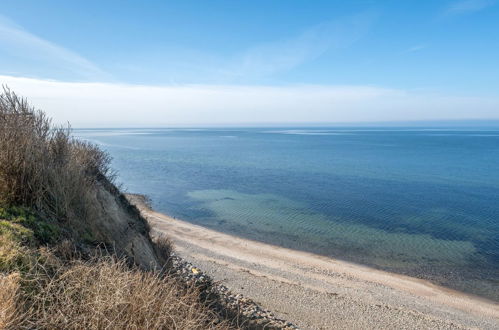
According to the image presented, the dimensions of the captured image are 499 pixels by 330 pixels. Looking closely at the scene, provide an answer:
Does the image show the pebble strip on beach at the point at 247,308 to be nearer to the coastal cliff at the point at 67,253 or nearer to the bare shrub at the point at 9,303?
the coastal cliff at the point at 67,253

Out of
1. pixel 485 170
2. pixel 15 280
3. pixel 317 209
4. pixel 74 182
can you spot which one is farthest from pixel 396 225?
pixel 485 170

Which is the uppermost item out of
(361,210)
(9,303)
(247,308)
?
(9,303)

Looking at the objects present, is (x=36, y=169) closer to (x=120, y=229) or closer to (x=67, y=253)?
(x=67, y=253)

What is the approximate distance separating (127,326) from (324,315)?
530 inches

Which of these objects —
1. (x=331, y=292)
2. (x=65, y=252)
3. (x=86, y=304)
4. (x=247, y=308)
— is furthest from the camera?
(x=331, y=292)

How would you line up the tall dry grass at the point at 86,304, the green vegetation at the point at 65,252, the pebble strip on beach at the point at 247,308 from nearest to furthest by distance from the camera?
the tall dry grass at the point at 86,304 → the green vegetation at the point at 65,252 → the pebble strip on beach at the point at 247,308

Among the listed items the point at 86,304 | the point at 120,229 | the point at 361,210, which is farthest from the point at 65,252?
the point at 361,210

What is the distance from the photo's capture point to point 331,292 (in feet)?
61.4

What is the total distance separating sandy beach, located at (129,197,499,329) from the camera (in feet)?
51.5

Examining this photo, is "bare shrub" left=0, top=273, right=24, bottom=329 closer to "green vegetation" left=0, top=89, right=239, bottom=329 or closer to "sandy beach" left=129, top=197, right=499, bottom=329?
"green vegetation" left=0, top=89, right=239, bottom=329

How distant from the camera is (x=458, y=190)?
5009cm

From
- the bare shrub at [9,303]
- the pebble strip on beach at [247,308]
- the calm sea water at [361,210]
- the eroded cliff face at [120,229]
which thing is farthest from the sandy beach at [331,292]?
the bare shrub at [9,303]

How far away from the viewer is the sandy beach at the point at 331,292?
51.5 ft

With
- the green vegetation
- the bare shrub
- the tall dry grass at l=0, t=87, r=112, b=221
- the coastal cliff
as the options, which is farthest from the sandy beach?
the bare shrub
